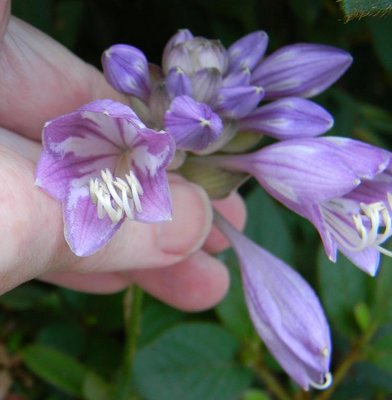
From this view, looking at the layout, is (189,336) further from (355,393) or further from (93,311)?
(355,393)

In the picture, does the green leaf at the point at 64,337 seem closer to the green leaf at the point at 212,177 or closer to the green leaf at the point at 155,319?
the green leaf at the point at 155,319

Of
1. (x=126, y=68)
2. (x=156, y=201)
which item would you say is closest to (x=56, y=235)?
(x=156, y=201)

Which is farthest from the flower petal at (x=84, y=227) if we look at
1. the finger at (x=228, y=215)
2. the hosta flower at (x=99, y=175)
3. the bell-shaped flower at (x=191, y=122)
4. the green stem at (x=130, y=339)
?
the finger at (x=228, y=215)

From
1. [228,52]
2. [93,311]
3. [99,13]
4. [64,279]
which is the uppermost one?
[228,52]

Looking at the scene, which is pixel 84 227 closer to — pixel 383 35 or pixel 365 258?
pixel 365 258

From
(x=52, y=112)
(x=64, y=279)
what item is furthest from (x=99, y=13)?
(x=64, y=279)

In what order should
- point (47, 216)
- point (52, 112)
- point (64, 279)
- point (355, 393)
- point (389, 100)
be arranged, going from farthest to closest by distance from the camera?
point (389, 100), point (355, 393), point (64, 279), point (52, 112), point (47, 216)

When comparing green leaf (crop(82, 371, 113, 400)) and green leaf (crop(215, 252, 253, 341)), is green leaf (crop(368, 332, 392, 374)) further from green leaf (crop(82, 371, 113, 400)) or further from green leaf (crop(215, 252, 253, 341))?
green leaf (crop(82, 371, 113, 400))
